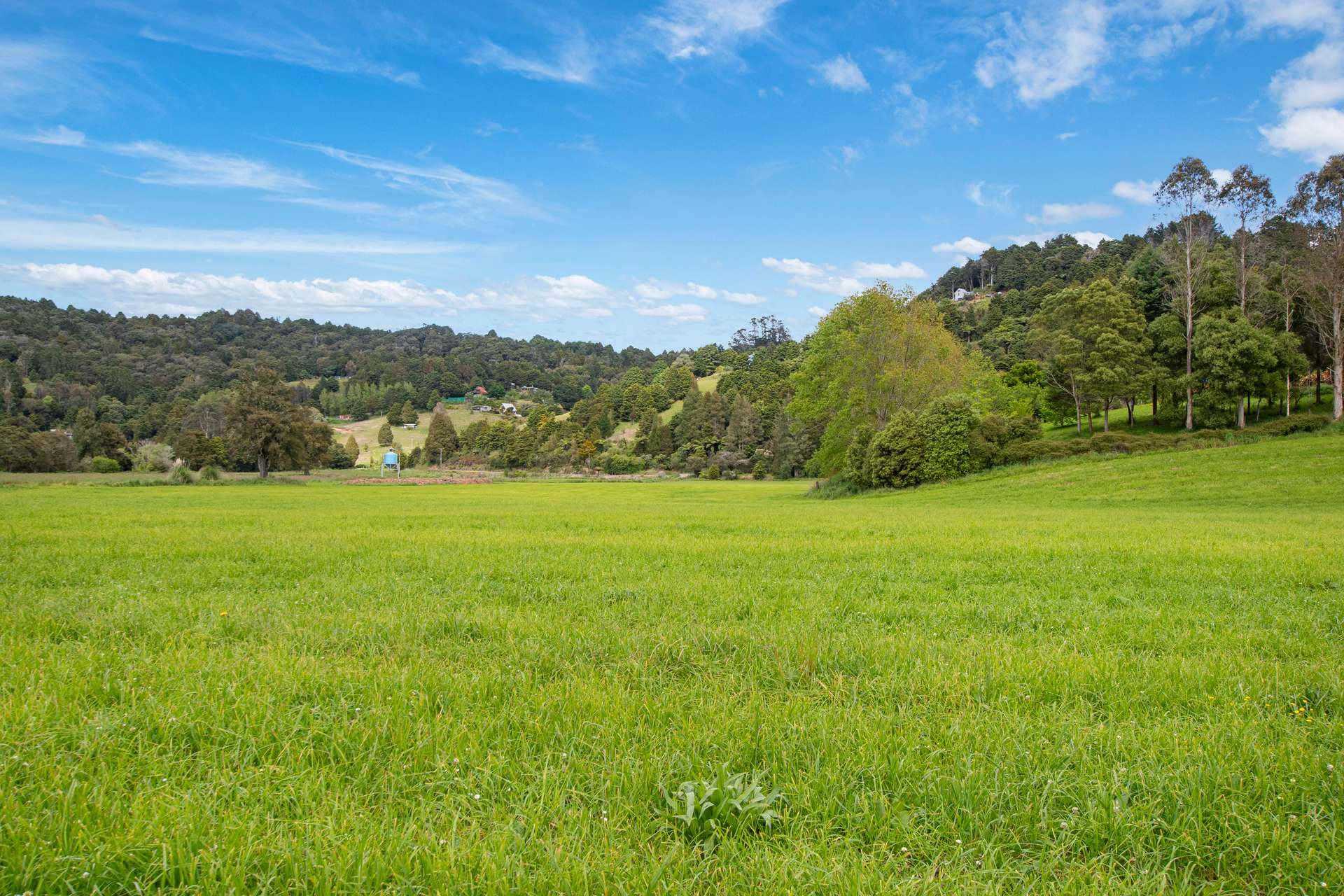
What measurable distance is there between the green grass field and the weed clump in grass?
0.08m

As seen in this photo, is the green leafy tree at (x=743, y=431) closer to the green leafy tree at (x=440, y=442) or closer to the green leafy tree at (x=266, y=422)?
the green leafy tree at (x=440, y=442)

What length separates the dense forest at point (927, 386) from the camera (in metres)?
43.3

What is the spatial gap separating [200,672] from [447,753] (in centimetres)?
209

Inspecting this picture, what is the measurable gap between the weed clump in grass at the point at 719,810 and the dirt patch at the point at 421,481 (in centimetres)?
6478

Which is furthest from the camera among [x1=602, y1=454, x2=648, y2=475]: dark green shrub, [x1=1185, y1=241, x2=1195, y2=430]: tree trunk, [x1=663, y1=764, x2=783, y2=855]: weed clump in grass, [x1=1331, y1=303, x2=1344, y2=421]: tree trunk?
[x1=602, y1=454, x2=648, y2=475]: dark green shrub

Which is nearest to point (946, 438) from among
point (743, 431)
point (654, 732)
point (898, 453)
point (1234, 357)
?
point (898, 453)

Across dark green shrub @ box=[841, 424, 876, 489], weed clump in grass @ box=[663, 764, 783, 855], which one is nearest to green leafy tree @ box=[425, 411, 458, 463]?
dark green shrub @ box=[841, 424, 876, 489]

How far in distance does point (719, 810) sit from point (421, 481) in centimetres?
6968

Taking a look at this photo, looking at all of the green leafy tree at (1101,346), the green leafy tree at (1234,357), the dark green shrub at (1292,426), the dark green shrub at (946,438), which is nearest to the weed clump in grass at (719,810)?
the dark green shrub at (946,438)

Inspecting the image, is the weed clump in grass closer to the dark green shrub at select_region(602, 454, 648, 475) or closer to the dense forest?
the dense forest

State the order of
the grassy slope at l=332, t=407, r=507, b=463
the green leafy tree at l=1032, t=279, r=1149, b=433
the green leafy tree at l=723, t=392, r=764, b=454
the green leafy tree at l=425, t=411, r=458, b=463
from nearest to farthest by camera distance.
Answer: the green leafy tree at l=1032, t=279, r=1149, b=433, the green leafy tree at l=723, t=392, r=764, b=454, the green leafy tree at l=425, t=411, r=458, b=463, the grassy slope at l=332, t=407, r=507, b=463

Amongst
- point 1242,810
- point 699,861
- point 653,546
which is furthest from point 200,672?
point 653,546

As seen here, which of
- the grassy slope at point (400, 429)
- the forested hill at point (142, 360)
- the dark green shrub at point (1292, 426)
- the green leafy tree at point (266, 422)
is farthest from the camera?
the grassy slope at point (400, 429)

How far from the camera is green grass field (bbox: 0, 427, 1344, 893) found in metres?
2.24
